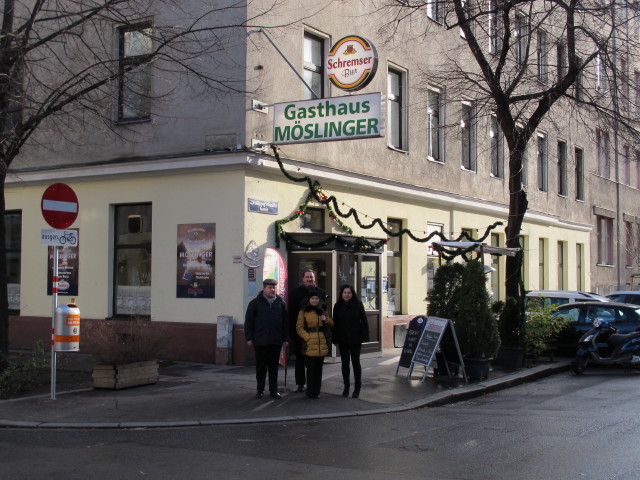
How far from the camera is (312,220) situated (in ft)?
55.7

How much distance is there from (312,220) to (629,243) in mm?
24952

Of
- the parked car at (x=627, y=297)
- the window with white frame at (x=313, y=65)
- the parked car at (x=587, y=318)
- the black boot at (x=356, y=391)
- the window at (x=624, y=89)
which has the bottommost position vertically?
the black boot at (x=356, y=391)

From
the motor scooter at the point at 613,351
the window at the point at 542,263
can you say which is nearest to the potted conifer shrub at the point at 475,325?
the motor scooter at the point at 613,351

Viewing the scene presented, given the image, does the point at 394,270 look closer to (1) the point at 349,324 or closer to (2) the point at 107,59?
(1) the point at 349,324

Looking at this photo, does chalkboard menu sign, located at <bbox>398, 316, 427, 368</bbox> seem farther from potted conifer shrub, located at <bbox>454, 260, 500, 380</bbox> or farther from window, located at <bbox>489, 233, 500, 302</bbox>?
window, located at <bbox>489, 233, 500, 302</bbox>

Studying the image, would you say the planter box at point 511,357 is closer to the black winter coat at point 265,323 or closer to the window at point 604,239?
the black winter coat at point 265,323

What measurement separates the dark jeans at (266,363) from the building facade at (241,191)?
345 centimetres

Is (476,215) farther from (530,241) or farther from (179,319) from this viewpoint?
(179,319)

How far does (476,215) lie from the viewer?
23.8 m

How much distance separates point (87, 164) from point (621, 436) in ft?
40.7

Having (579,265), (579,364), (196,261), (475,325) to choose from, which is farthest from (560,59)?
(579,265)

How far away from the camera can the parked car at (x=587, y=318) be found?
656 inches

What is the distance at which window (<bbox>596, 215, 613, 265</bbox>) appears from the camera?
3394 centimetres

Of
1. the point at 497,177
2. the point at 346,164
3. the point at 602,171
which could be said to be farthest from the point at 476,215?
the point at 602,171
